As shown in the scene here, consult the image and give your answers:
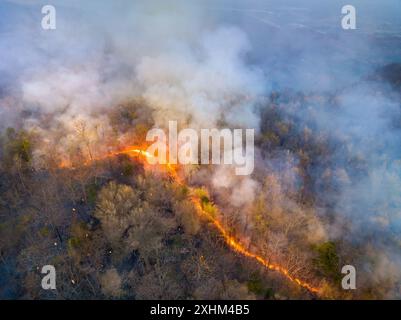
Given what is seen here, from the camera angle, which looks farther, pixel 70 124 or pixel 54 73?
pixel 54 73

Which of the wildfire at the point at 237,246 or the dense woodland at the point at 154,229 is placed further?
the wildfire at the point at 237,246

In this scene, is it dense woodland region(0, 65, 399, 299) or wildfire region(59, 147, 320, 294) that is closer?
dense woodland region(0, 65, 399, 299)

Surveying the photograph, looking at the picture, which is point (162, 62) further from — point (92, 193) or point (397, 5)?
point (397, 5)

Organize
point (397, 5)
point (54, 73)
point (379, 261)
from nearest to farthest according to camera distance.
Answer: point (379, 261) < point (54, 73) < point (397, 5)

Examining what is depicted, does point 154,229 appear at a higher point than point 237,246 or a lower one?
higher

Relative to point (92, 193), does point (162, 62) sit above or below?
above

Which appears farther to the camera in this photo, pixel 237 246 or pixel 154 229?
pixel 237 246

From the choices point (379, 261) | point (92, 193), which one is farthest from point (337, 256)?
point (92, 193)

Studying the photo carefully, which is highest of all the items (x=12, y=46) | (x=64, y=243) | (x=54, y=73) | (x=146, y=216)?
(x=12, y=46)
